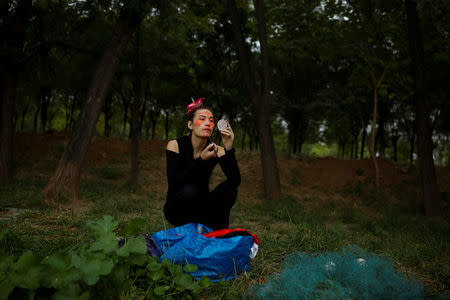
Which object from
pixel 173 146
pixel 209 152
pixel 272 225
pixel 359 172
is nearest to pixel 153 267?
pixel 209 152

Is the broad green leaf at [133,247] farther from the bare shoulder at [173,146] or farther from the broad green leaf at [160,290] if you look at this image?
the bare shoulder at [173,146]

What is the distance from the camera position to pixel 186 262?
2.38 metres

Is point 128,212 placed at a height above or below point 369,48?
below

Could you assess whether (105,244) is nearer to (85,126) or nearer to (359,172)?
(85,126)

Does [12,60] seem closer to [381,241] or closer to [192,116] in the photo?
[192,116]

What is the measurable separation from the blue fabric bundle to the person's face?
1010 millimetres

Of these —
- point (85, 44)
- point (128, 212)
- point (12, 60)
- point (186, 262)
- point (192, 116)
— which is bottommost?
point (128, 212)

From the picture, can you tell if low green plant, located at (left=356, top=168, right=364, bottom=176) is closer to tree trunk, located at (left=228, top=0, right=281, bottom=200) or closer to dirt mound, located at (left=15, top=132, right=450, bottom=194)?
dirt mound, located at (left=15, top=132, right=450, bottom=194)

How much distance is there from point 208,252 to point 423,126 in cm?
676

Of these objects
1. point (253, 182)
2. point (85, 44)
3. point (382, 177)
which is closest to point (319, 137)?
point (382, 177)

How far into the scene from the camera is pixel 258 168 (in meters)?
10.9

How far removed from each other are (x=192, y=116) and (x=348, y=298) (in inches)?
86.1

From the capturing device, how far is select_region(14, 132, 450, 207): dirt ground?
384 inches

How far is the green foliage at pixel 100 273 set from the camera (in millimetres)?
1591
